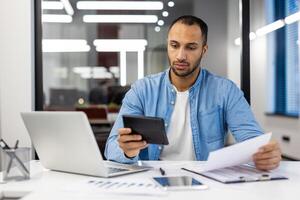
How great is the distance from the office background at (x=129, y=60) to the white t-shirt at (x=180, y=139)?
74 cm

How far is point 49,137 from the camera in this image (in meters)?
1.41

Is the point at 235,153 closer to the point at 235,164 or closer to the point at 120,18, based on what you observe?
the point at 235,164

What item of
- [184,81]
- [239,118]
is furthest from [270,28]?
[239,118]

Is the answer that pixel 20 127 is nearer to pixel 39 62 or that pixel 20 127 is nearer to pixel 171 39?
pixel 39 62

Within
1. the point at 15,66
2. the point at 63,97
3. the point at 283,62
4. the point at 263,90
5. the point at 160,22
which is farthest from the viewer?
the point at 263,90

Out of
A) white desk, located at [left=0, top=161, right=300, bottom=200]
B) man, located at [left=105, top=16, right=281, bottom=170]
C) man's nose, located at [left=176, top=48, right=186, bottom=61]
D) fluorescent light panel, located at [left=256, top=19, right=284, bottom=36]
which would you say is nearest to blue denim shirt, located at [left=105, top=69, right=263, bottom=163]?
man, located at [left=105, top=16, right=281, bottom=170]

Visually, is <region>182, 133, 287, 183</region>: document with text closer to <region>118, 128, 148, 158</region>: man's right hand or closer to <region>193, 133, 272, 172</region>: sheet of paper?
<region>193, 133, 272, 172</region>: sheet of paper

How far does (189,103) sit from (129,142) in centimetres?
63

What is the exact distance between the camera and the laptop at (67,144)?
4.19 feet

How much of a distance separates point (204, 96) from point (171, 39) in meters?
0.34

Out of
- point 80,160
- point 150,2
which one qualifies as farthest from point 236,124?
point 150,2

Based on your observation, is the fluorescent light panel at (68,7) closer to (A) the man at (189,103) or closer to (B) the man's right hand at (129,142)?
(A) the man at (189,103)

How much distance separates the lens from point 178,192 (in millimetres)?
1145

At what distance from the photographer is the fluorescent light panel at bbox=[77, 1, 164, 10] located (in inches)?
155
